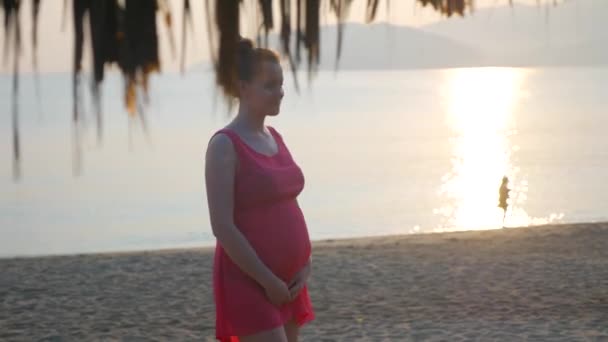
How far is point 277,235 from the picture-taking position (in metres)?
2.71

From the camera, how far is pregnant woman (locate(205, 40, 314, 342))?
8.59 feet

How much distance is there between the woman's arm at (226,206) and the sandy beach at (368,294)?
11.6ft

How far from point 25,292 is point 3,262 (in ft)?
8.39

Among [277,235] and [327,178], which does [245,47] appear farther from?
[327,178]

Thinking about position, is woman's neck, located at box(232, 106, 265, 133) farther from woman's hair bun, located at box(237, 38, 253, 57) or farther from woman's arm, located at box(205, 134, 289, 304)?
woman's hair bun, located at box(237, 38, 253, 57)

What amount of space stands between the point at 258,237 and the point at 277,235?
5cm

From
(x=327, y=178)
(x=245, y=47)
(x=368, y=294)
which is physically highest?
(x=245, y=47)

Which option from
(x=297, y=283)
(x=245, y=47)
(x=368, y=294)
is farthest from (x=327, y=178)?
(x=245, y=47)

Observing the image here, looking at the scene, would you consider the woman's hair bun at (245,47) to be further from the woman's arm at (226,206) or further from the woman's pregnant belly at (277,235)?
the woman's pregnant belly at (277,235)

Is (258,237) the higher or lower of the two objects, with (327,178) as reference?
higher

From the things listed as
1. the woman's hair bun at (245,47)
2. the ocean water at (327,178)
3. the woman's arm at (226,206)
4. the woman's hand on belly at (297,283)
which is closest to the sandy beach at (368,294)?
the ocean water at (327,178)

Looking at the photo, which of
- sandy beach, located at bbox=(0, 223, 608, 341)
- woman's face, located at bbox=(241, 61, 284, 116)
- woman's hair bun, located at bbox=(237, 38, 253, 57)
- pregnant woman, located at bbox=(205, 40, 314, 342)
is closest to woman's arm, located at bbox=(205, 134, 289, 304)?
pregnant woman, located at bbox=(205, 40, 314, 342)

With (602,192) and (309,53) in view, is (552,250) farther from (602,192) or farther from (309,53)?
(602,192)

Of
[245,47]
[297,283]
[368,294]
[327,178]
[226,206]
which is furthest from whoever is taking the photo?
[327,178]
